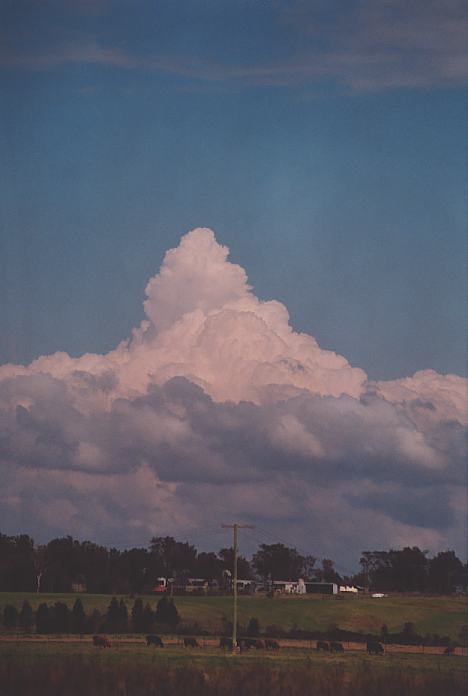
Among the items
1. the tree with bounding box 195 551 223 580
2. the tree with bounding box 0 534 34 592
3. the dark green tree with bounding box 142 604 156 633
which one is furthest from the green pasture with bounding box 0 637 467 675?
the tree with bounding box 195 551 223 580

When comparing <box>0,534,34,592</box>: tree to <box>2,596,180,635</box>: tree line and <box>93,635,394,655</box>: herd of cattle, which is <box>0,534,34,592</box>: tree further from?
<box>93,635,394,655</box>: herd of cattle

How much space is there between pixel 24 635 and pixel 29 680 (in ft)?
148

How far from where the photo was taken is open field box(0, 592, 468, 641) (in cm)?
10375

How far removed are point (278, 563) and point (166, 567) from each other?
111 feet

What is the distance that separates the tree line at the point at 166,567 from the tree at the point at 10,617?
33.4 metres

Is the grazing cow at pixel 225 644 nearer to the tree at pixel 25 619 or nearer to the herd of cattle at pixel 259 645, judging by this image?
the herd of cattle at pixel 259 645

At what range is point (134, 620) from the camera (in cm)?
8888

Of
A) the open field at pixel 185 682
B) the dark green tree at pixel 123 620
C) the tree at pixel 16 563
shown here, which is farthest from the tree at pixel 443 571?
the open field at pixel 185 682

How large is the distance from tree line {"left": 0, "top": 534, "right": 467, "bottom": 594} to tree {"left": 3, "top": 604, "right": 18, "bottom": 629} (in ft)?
109

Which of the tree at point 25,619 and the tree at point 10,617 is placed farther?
the tree at point 10,617

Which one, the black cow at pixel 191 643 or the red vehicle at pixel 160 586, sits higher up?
the red vehicle at pixel 160 586

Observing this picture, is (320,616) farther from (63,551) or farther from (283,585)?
(283,585)

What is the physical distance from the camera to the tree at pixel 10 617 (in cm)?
8194

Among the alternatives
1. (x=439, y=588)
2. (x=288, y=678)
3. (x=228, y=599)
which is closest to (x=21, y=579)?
(x=228, y=599)
